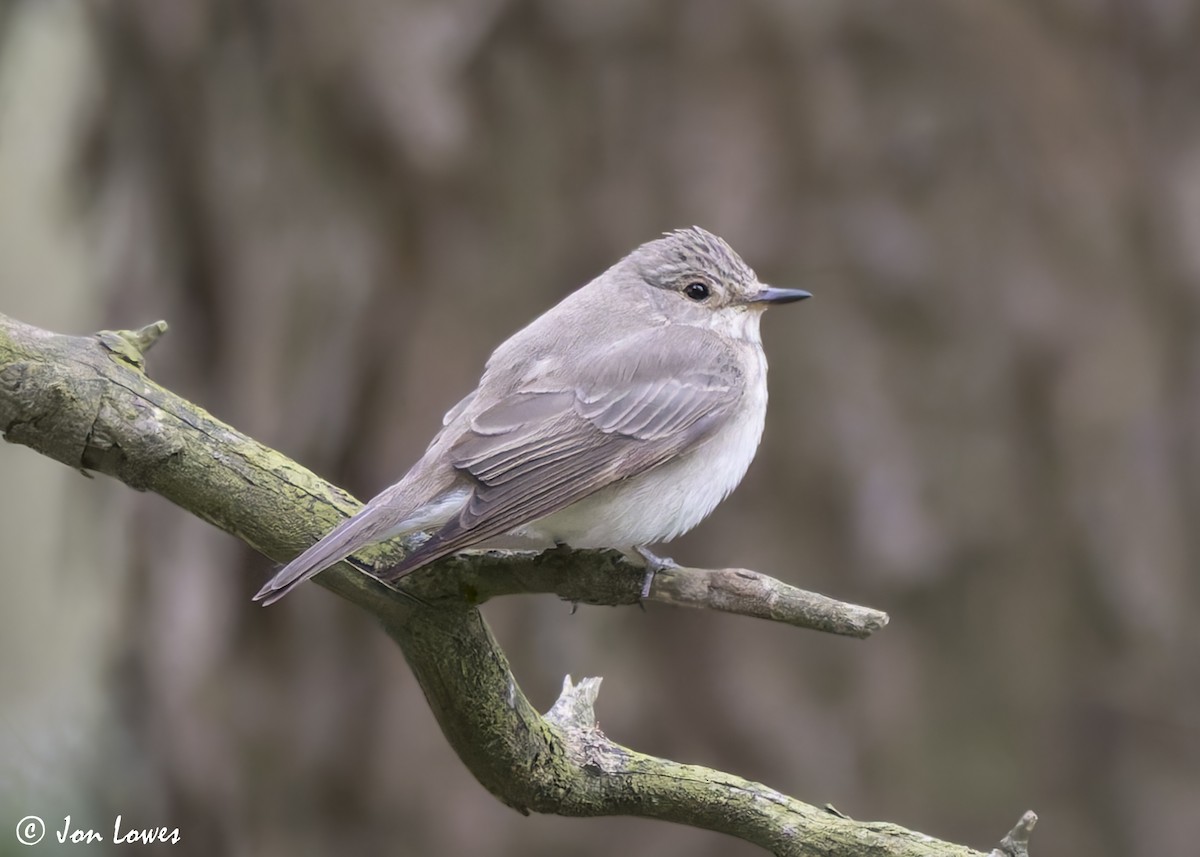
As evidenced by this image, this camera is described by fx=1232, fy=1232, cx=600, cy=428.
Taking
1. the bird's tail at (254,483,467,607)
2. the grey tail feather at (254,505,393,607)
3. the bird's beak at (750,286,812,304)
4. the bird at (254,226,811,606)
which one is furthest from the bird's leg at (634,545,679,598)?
the bird's beak at (750,286,812,304)

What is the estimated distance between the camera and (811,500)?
5.84 metres

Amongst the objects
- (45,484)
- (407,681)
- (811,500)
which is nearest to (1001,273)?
(811,500)

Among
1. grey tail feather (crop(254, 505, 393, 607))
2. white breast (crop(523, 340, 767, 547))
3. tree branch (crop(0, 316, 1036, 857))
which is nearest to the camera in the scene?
grey tail feather (crop(254, 505, 393, 607))

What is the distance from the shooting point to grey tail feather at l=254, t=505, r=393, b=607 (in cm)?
254

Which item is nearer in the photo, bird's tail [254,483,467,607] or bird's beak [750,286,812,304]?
bird's tail [254,483,467,607]

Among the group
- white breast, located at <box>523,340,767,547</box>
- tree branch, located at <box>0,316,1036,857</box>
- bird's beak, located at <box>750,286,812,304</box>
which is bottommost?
tree branch, located at <box>0,316,1036,857</box>

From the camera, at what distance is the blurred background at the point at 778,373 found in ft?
18.7

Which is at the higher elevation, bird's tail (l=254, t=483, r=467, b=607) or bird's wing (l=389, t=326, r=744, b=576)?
bird's wing (l=389, t=326, r=744, b=576)

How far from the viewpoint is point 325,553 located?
2.60 metres

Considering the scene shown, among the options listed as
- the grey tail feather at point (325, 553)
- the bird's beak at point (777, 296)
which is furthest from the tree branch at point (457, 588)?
the bird's beak at point (777, 296)

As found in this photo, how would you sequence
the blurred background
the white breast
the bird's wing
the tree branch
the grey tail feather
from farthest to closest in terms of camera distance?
1. the blurred background
2. the white breast
3. the bird's wing
4. the tree branch
5. the grey tail feather

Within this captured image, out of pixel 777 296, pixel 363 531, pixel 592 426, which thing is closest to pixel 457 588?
pixel 363 531

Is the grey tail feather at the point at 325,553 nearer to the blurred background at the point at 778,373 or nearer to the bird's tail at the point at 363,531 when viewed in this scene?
the bird's tail at the point at 363,531

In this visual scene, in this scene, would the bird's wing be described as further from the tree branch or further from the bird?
the tree branch
